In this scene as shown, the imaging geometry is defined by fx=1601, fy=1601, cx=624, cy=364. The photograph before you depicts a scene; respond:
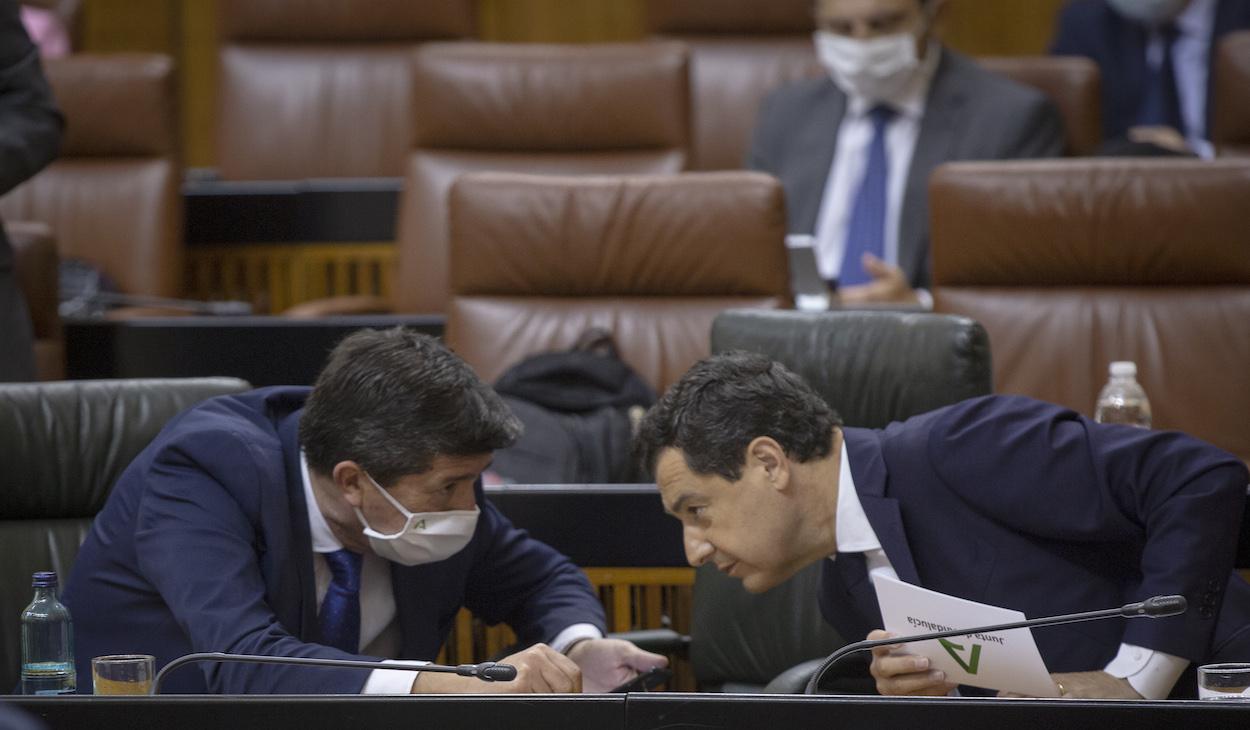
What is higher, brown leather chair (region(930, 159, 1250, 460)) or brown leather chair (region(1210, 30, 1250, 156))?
brown leather chair (region(1210, 30, 1250, 156))

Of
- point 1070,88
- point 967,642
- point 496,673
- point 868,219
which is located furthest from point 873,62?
point 496,673

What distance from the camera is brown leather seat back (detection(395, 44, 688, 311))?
12.3ft

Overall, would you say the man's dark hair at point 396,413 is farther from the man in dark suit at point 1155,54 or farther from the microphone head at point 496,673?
the man in dark suit at point 1155,54

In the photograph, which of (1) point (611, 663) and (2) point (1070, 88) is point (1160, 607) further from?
(2) point (1070, 88)

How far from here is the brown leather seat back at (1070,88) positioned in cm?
390

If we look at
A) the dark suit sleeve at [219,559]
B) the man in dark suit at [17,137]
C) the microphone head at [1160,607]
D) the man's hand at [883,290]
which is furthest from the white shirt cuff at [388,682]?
the man's hand at [883,290]

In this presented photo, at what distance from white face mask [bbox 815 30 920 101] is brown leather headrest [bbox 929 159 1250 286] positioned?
0.79 metres

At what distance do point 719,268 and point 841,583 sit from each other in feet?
4.11

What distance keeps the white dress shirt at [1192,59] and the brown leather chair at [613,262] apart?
5.38 feet

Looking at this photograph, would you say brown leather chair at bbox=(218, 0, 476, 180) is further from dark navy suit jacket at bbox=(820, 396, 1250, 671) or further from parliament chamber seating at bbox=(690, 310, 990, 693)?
dark navy suit jacket at bbox=(820, 396, 1250, 671)

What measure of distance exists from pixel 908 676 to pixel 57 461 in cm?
113

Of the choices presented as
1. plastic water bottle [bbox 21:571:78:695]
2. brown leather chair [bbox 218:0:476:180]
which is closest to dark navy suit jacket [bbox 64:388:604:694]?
plastic water bottle [bbox 21:571:78:695]

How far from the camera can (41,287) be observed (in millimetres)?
3246

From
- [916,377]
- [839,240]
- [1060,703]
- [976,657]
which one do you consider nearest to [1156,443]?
[976,657]
